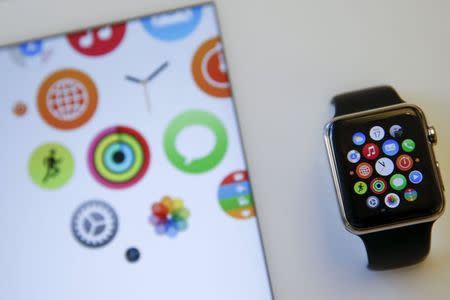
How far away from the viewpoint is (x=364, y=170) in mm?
580

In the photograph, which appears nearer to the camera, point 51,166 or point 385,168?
point 385,168

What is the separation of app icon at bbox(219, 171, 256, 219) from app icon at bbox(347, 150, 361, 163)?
15 cm

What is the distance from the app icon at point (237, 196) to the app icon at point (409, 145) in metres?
0.22

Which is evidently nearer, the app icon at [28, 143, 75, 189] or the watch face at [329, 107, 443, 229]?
the watch face at [329, 107, 443, 229]

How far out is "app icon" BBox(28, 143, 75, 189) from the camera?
2.25 ft

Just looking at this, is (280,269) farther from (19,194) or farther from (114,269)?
(19,194)

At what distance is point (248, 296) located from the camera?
0.63 m

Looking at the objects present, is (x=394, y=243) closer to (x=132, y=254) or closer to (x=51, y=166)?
(x=132, y=254)

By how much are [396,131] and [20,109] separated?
0.56m

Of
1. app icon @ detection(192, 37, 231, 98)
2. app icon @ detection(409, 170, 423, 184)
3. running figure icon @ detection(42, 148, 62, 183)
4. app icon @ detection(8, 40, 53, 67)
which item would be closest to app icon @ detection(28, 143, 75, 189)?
running figure icon @ detection(42, 148, 62, 183)

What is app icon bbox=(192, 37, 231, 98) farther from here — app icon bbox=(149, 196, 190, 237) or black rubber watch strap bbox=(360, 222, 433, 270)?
black rubber watch strap bbox=(360, 222, 433, 270)

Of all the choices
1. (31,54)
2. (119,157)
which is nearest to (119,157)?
(119,157)

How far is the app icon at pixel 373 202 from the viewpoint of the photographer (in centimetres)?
57

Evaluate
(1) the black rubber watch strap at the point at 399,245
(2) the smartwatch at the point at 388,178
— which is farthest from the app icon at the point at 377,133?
(1) the black rubber watch strap at the point at 399,245
